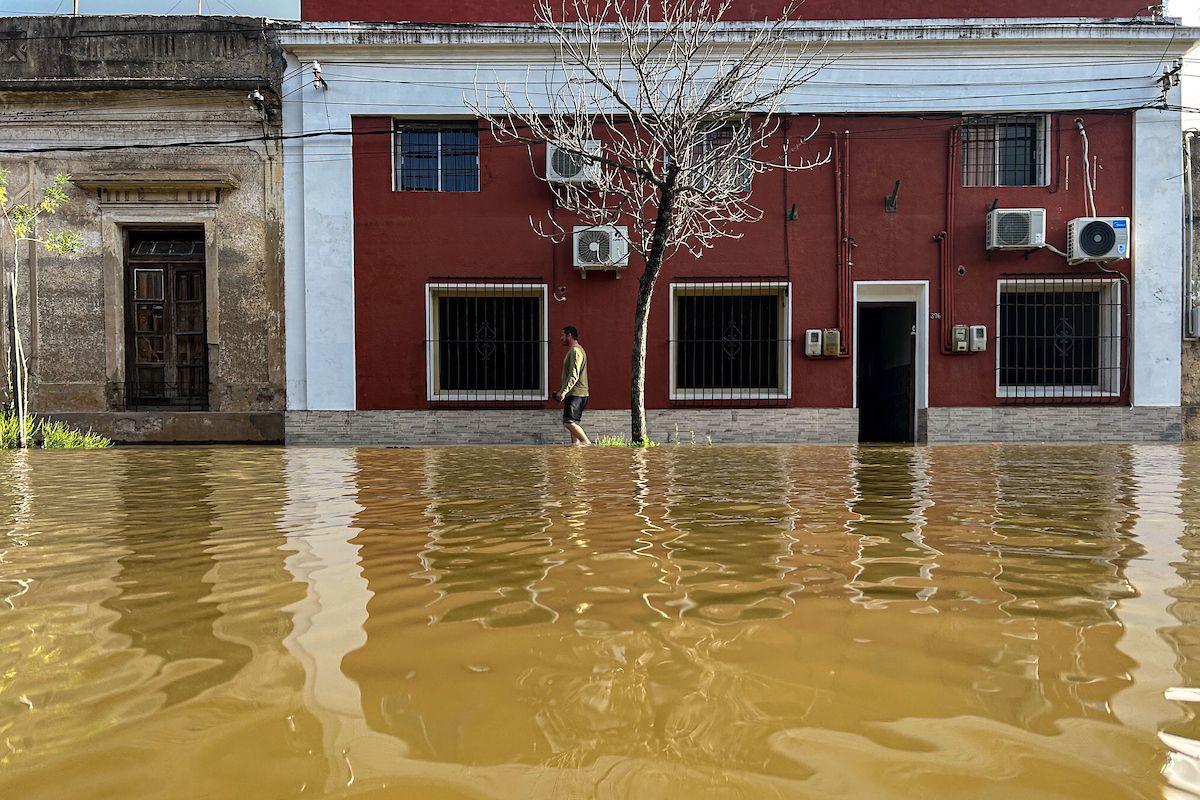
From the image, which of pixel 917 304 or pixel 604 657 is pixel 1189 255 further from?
pixel 604 657

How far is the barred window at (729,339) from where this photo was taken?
11.0 metres

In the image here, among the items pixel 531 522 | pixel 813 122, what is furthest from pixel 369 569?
pixel 813 122

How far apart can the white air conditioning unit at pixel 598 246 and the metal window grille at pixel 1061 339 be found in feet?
18.7

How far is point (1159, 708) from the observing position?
3.07 ft

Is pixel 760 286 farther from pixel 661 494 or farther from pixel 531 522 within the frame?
pixel 531 522

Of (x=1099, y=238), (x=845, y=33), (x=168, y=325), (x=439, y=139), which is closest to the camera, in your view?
(x=1099, y=238)

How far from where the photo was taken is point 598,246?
10484mm

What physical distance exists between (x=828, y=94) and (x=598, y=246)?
410cm

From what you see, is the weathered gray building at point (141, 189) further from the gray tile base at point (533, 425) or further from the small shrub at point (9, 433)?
the small shrub at point (9, 433)

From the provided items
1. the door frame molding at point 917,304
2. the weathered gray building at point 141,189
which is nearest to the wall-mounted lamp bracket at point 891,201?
the door frame molding at point 917,304

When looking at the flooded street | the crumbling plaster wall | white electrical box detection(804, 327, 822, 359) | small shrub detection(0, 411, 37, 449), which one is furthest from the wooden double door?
the crumbling plaster wall

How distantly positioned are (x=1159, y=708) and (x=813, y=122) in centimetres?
1124

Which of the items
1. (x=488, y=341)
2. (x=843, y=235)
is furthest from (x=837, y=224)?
(x=488, y=341)

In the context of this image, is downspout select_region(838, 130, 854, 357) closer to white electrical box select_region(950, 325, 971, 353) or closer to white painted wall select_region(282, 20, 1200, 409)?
white painted wall select_region(282, 20, 1200, 409)
